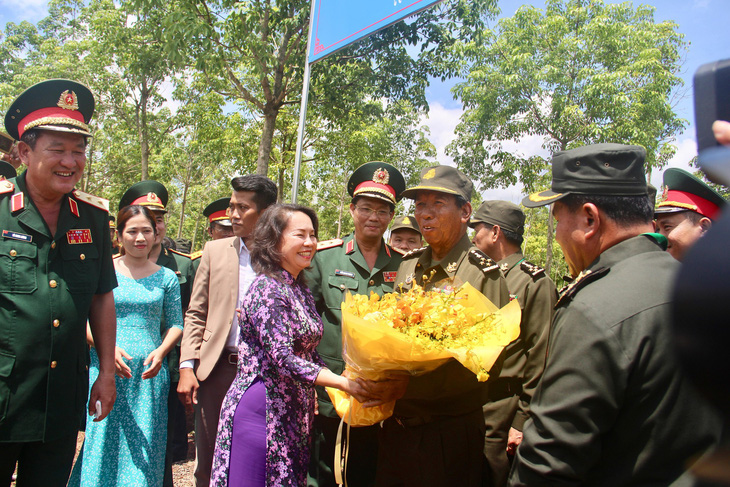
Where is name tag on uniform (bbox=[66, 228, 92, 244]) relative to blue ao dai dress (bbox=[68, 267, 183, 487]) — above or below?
above

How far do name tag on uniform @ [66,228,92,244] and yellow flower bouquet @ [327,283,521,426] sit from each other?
1527 millimetres

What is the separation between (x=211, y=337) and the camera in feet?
10.9

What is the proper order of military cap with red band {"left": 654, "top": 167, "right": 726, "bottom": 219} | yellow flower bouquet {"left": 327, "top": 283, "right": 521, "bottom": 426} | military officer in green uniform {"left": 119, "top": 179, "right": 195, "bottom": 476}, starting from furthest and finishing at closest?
military officer in green uniform {"left": 119, "top": 179, "right": 195, "bottom": 476} → military cap with red band {"left": 654, "top": 167, "right": 726, "bottom": 219} → yellow flower bouquet {"left": 327, "top": 283, "right": 521, "bottom": 426}

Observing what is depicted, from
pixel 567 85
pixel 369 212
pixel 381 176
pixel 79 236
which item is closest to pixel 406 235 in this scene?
pixel 381 176

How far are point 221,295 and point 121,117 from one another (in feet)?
58.9

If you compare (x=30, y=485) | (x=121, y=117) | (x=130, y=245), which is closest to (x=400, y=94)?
(x=130, y=245)

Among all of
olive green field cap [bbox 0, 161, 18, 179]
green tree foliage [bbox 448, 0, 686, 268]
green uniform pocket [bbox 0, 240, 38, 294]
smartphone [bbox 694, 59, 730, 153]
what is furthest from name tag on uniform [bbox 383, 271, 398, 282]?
green tree foliage [bbox 448, 0, 686, 268]

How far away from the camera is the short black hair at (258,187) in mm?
3697

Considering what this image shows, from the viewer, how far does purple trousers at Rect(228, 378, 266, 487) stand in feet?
7.95

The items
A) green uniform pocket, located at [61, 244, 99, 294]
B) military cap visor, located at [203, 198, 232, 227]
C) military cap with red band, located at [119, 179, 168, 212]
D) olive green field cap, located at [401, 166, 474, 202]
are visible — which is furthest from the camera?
military cap visor, located at [203, 198, 232, 227]

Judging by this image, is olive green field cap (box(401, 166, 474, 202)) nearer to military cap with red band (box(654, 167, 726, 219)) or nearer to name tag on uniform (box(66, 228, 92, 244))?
military cap with red band (box(654, 167, 726, 219))

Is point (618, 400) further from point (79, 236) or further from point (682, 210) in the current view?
point (79, 236)

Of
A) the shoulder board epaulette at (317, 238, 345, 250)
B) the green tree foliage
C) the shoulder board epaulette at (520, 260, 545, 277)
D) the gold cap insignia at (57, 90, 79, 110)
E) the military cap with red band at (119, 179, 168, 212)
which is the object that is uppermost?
the green tree foliage

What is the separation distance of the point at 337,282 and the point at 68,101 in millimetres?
2008
